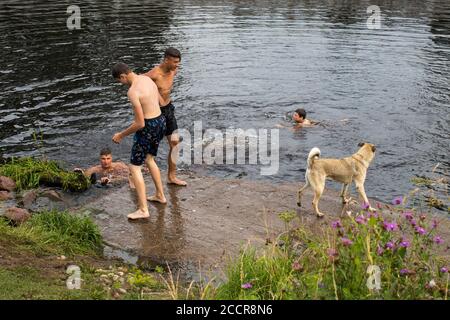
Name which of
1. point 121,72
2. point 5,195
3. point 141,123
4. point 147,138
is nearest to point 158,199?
point 147,138

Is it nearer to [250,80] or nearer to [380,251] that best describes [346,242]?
[380,251]

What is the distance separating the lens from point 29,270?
666cm

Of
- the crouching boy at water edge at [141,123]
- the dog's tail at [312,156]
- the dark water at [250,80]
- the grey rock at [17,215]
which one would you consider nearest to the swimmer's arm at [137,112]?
the crouching boy at water edge at [141,123]

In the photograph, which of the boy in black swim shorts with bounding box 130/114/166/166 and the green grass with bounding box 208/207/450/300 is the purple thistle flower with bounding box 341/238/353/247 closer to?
the green grass with bounding box 208/207/450/300

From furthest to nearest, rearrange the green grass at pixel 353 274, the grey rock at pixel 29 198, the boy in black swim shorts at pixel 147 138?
the grey rock at pixel 29 198 → the boy in black swim shorts at pixel 147 138 → the green grass at pixel 353 274

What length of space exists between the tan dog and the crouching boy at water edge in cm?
273

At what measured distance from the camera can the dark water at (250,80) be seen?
521 inches

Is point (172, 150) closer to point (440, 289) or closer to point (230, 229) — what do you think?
point (230, 229)

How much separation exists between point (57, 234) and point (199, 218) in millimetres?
2408

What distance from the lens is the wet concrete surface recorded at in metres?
8.05

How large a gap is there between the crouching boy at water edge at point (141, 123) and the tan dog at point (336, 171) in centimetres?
273

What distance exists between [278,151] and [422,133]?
4.02 m

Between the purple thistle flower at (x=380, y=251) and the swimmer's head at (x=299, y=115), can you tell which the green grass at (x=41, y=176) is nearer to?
the swimmer's head at (x=299, y=115)

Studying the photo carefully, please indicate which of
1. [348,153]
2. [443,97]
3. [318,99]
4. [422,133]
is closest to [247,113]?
[318,99]
